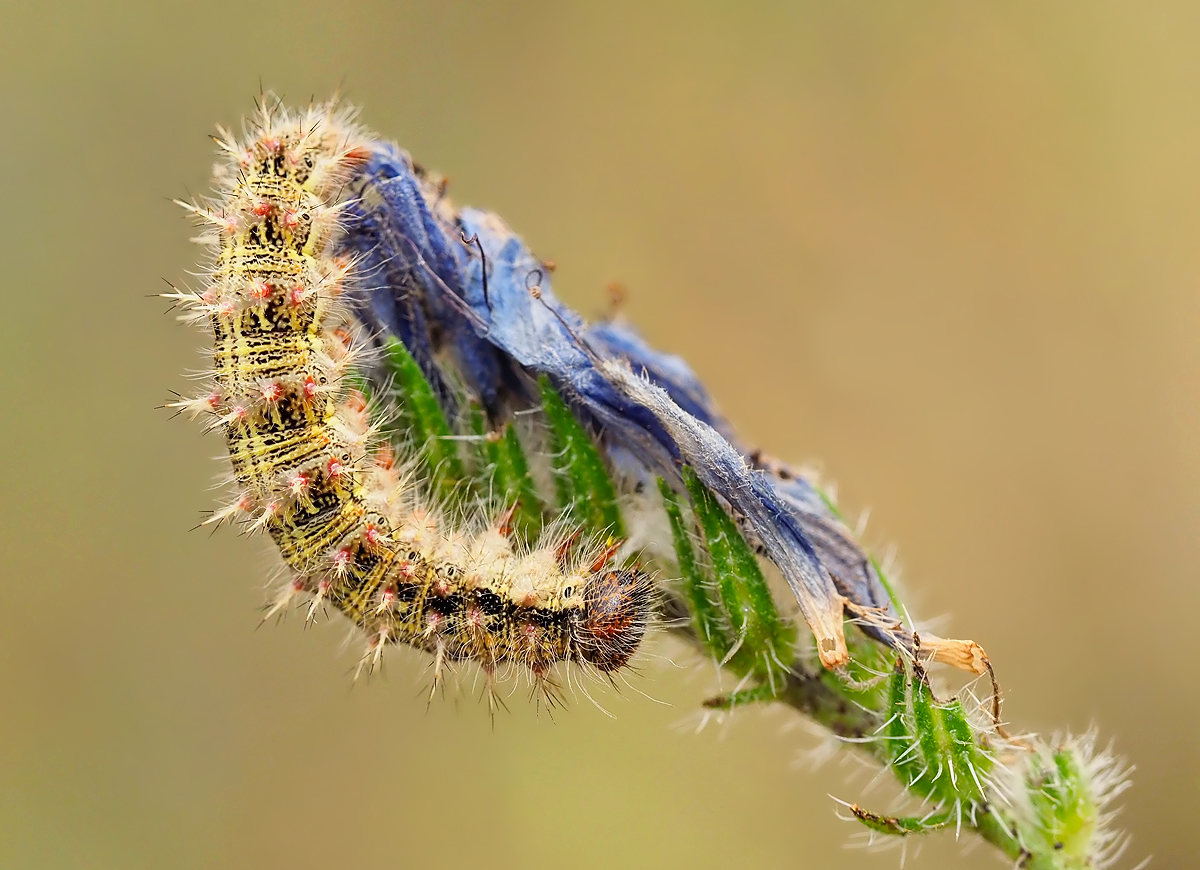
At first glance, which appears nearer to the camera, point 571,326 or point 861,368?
point 571,326

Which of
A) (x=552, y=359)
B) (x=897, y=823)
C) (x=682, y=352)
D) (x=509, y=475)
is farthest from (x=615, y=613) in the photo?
(x=682, y=352)

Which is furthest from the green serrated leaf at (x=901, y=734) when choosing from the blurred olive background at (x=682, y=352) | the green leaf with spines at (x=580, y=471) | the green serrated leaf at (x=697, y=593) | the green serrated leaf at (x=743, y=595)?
the blurred olive background at (x=682, y=352)

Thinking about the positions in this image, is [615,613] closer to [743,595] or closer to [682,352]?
[743,595]

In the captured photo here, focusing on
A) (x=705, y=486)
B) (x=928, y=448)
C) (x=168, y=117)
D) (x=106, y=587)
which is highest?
(x=928, y=448)

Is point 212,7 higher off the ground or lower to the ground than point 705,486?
higher

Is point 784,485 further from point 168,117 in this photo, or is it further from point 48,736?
point 168,117

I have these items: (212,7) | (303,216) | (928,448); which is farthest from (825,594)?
(212,7)

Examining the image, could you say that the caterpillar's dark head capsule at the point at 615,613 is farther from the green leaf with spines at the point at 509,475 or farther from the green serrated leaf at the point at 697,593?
the green leaf with spines at the point at 509,475
